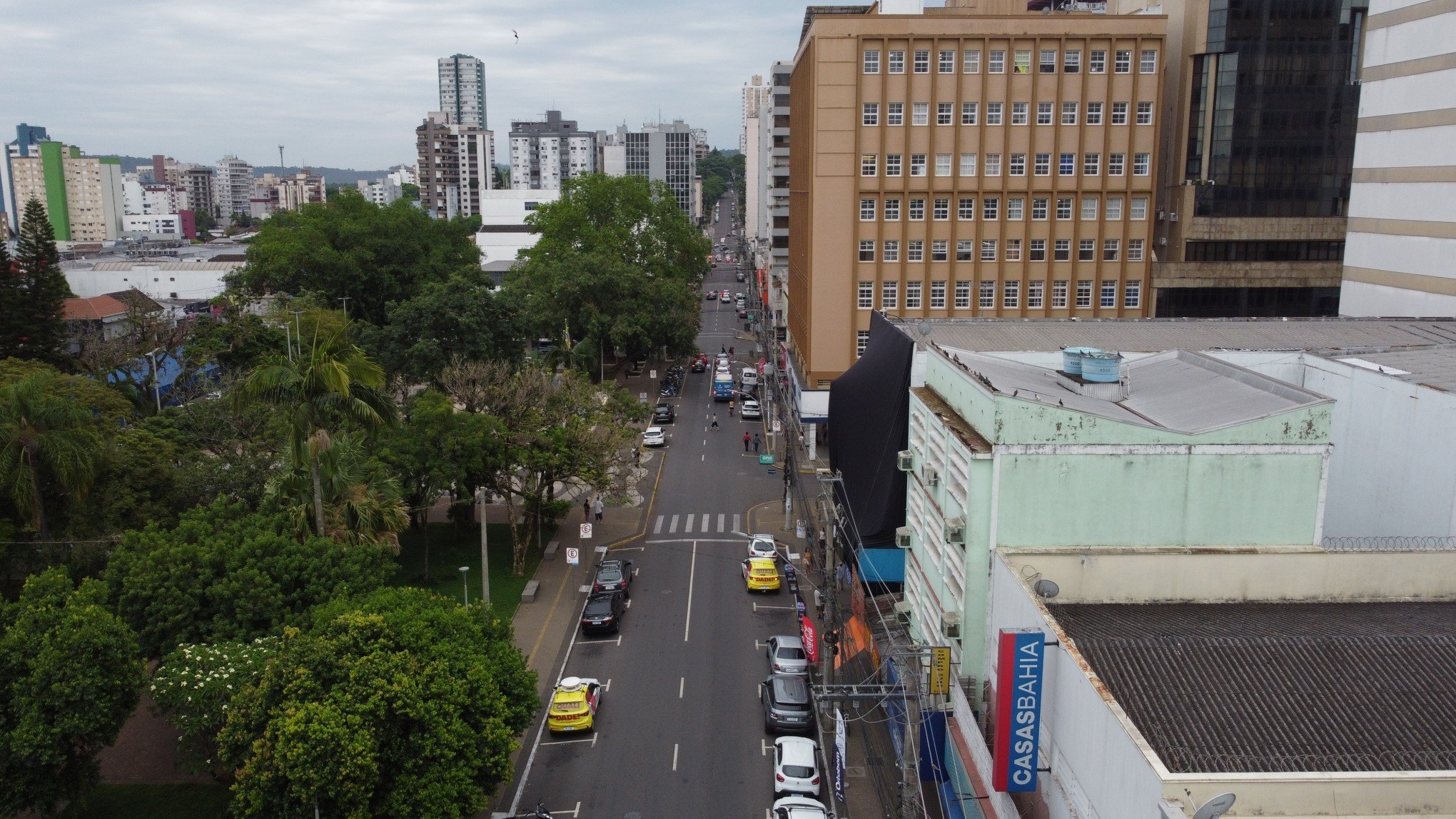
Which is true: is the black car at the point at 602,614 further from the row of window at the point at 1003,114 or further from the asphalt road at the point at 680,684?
the row of window at the point at 1003,114

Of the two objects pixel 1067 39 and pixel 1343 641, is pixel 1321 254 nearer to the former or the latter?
pixel 1067 39

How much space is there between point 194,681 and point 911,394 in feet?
62.7

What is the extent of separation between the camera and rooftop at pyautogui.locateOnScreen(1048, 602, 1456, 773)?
1502 centimetres

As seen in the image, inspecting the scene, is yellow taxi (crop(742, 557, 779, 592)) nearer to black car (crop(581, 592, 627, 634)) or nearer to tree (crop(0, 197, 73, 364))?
black car (crop(581, 592, 627, 634))

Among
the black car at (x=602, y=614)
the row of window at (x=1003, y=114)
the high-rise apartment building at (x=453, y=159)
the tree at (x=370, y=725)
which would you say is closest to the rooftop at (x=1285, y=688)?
the tree at (x=370, y=725)

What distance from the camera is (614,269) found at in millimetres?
73500

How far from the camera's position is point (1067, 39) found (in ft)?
166

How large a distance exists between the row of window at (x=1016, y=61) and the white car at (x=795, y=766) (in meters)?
35.0

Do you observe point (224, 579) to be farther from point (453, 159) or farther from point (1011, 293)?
point (453, 159)

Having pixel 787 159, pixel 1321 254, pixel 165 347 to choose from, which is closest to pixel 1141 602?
pixel 1321 254

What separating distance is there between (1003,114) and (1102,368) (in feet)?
90.1

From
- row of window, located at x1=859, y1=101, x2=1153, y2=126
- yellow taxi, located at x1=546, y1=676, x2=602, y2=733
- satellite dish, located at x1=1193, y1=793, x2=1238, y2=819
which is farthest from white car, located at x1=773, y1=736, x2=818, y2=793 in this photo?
Answer: row of window, located at x1=859, y1=101, x2=1153, y2=126

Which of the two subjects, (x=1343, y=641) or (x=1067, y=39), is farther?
(x=1067, y=39)

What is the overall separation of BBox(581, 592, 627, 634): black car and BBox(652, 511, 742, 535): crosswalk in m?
9.80
